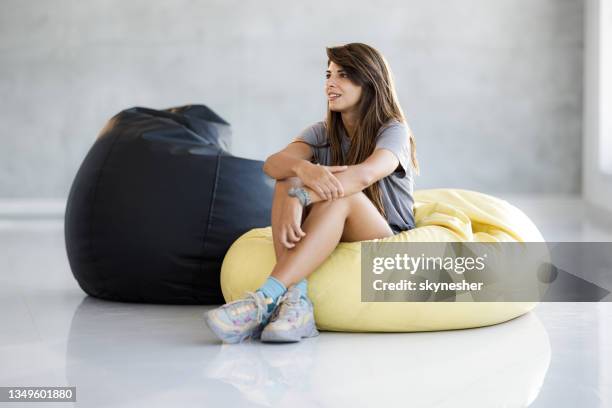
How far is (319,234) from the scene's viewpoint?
2.60 meters

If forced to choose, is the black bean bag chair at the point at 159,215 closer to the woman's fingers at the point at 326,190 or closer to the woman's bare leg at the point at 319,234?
the woman's bare leg at the point at 319,234

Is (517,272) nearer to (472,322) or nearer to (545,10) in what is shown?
(472,322)

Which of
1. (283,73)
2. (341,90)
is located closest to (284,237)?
(341,90)

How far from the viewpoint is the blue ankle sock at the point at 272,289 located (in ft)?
8.36

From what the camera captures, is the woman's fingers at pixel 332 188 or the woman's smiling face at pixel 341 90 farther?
the woman's smiling face at pixel 341 90

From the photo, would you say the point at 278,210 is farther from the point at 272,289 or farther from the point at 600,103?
the point at 600,103

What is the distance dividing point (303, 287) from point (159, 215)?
79 cm

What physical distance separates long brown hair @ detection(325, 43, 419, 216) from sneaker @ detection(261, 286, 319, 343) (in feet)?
1.43

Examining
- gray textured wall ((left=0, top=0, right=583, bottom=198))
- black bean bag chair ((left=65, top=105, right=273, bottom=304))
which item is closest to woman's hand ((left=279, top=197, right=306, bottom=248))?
black bean bag chair ((left=65, top=105, right=273, bottom=304))

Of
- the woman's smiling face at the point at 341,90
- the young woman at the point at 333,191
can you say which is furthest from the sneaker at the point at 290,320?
the woman's smiling face at the point at 341,90

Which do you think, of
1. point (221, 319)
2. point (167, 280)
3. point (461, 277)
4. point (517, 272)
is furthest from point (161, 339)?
point (517, 272)

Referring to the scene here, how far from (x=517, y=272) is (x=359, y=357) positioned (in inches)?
28.8

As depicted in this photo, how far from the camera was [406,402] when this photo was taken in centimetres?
196

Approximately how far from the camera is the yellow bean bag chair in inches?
106
